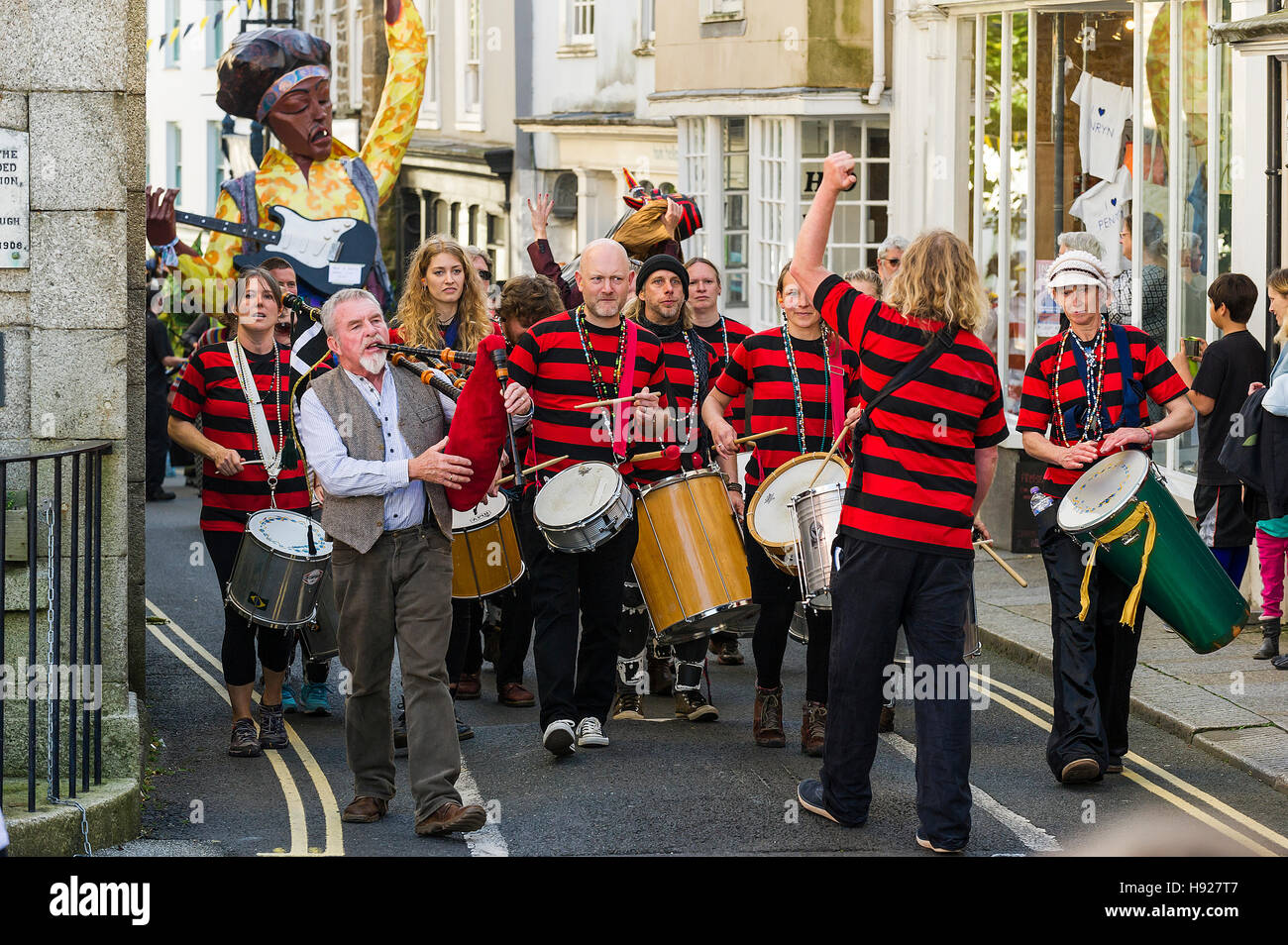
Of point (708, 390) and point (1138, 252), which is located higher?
point (1138, 252)

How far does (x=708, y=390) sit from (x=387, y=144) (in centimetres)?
860

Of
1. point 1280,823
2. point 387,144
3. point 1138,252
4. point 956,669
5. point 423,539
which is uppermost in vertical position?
point 387,144

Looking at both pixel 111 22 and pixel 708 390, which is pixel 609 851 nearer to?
pixel 708 390

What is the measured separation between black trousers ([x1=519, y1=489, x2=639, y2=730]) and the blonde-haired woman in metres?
3.74

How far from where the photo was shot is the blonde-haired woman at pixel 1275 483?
976 centimetres

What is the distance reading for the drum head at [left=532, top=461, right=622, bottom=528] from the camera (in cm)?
765

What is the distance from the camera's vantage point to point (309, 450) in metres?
6.88

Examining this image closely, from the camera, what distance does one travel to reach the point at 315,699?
9227mm

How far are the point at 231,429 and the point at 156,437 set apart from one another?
1066 centimetres

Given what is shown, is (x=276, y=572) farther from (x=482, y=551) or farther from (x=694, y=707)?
(x=694, y=707)
